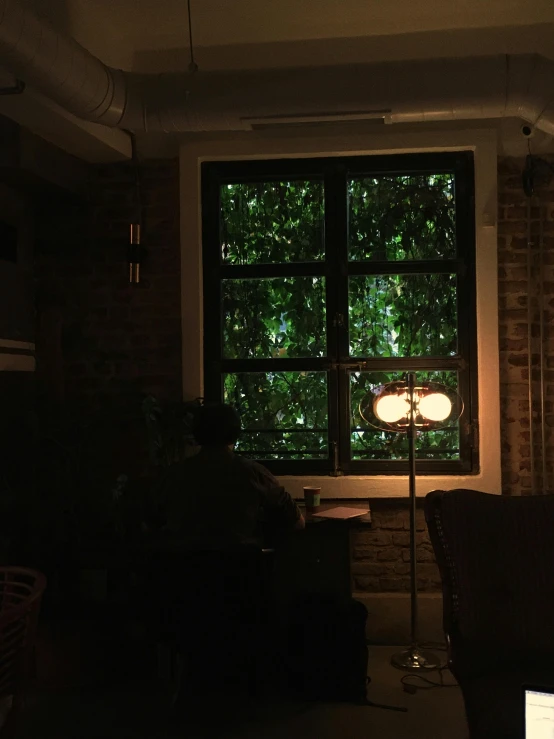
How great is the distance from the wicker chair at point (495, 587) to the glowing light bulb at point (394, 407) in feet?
2.90

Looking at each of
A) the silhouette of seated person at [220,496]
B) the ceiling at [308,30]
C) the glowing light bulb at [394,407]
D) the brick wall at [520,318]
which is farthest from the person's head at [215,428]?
the ceiling at [308,30]

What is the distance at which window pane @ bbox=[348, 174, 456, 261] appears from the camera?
415cm

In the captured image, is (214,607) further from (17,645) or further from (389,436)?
(389,436)

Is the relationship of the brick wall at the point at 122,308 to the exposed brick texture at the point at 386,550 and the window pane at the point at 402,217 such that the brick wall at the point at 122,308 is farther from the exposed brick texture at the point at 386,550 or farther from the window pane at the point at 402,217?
the window pane at the point at 402,217

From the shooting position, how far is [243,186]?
429cm

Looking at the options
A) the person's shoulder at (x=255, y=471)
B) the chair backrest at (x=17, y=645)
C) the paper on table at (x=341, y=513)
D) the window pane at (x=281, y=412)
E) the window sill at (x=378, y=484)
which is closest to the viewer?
the chair backrest at (x=17, y=645)

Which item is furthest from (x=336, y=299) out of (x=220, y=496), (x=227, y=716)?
(x=227, y=716)

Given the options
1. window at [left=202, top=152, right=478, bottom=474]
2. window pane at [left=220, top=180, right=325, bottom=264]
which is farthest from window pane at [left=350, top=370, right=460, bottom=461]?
window pane at [left=220, top=180, right=325, bottom=264]

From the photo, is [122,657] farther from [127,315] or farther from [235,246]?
[235,246]

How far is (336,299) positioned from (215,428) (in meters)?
1.34

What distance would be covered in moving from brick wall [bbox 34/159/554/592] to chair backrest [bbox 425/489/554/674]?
1.33 meters

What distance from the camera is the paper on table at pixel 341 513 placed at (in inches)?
139

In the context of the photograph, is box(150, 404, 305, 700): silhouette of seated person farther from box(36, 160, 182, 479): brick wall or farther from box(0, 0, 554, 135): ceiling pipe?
box(0, 0, 554, 135): ceiling pipe

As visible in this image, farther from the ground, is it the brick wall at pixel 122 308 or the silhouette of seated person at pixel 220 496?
the brick wall at pixel 122 308
